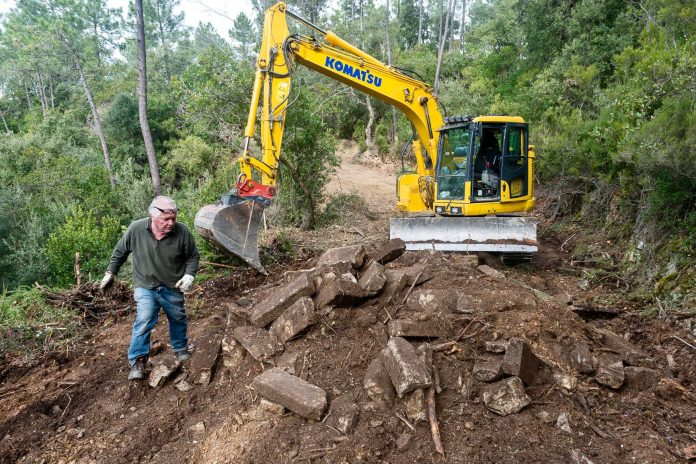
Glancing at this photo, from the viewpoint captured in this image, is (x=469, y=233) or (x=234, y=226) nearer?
(x=234, y=226)

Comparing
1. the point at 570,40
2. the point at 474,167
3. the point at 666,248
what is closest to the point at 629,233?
the point at 666,248

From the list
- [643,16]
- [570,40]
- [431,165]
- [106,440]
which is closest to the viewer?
[106,440]

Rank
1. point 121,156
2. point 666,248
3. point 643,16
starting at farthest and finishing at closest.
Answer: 1. point 121,156
2. point 643,16
3. point 666,248

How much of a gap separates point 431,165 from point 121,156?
19728 mm

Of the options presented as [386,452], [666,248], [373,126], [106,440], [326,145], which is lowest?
[106,440]

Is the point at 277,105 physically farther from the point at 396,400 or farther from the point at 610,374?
the point at 610,374

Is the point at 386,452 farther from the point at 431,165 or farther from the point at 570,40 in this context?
the point at 570,40

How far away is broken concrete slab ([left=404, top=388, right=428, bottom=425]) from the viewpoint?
3213 mm

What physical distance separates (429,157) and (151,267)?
5.66 m

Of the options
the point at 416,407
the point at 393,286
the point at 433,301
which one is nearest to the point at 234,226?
the point at 393,286

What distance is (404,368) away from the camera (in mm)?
3355

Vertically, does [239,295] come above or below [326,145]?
below

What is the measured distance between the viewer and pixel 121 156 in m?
22.7

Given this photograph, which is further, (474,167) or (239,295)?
(474,167)
